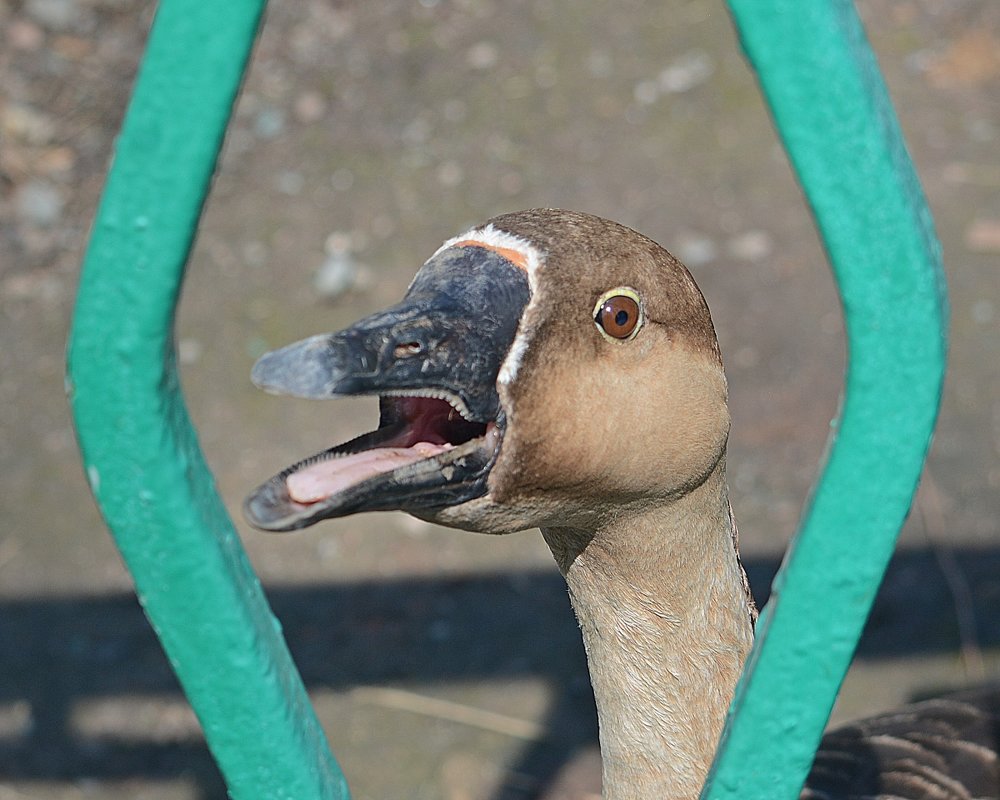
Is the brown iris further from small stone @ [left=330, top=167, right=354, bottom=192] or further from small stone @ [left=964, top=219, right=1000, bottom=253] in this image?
small stone @ [left=330, top=167, right=354, bottom=192]

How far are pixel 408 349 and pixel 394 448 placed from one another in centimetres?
16

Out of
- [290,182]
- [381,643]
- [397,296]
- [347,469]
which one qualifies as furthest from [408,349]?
[290,182]

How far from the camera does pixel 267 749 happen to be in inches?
44.2

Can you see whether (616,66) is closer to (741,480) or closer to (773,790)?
(741,480)

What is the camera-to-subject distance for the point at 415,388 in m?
1.22

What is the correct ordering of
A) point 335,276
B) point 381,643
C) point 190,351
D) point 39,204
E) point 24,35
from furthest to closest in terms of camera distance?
point 24,35 → point 39,204 → point 335,276 → point 190,351 → point 381,643

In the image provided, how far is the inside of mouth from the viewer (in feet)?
3.87

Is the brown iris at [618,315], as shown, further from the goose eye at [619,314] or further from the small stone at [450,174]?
the small stone at [450,174]

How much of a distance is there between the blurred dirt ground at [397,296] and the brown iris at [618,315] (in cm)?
222

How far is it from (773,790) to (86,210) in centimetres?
480

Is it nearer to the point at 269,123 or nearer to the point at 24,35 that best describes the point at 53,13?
the point at 24,35

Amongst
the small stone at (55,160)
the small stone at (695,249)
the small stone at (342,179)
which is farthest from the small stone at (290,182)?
the small stone at (695,249)

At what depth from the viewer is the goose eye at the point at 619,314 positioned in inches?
58.7

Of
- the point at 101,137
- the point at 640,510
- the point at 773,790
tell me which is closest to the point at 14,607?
the point at 101,137
